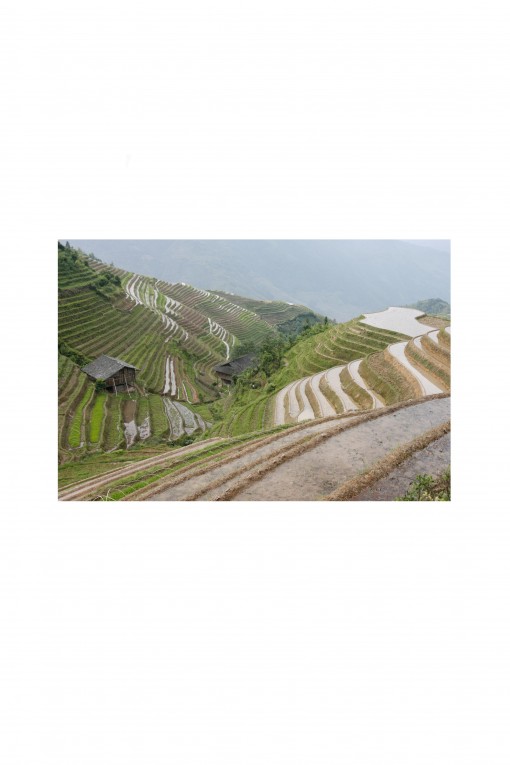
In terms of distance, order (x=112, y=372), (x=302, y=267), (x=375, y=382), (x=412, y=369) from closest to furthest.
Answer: (x=112, y=372) < (x=412, y=369) < (x=375, y=382) < (x=302, y=267)

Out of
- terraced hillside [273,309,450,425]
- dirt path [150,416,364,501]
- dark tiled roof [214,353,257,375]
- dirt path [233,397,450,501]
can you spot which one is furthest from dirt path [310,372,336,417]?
dark tiled roof [214,353,257,375]

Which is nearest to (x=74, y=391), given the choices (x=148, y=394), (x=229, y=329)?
(x=148, y=394)

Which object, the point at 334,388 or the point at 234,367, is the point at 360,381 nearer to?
the point at 334,388

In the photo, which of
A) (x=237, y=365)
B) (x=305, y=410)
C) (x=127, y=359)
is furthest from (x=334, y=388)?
(x=237, y=365)

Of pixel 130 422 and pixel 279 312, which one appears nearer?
pixel 130 422

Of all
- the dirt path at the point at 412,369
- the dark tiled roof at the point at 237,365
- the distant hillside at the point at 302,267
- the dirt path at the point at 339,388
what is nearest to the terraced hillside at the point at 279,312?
the distant hillside at the point at 302,267

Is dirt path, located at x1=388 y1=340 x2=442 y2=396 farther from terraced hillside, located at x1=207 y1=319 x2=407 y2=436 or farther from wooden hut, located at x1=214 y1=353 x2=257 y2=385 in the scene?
wooden hut, located at x1=214 y1=353 x2=257 y2=385

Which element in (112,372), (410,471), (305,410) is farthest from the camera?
(305,410)

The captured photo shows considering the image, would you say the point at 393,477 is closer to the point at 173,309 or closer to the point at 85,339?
the point at 85,339
